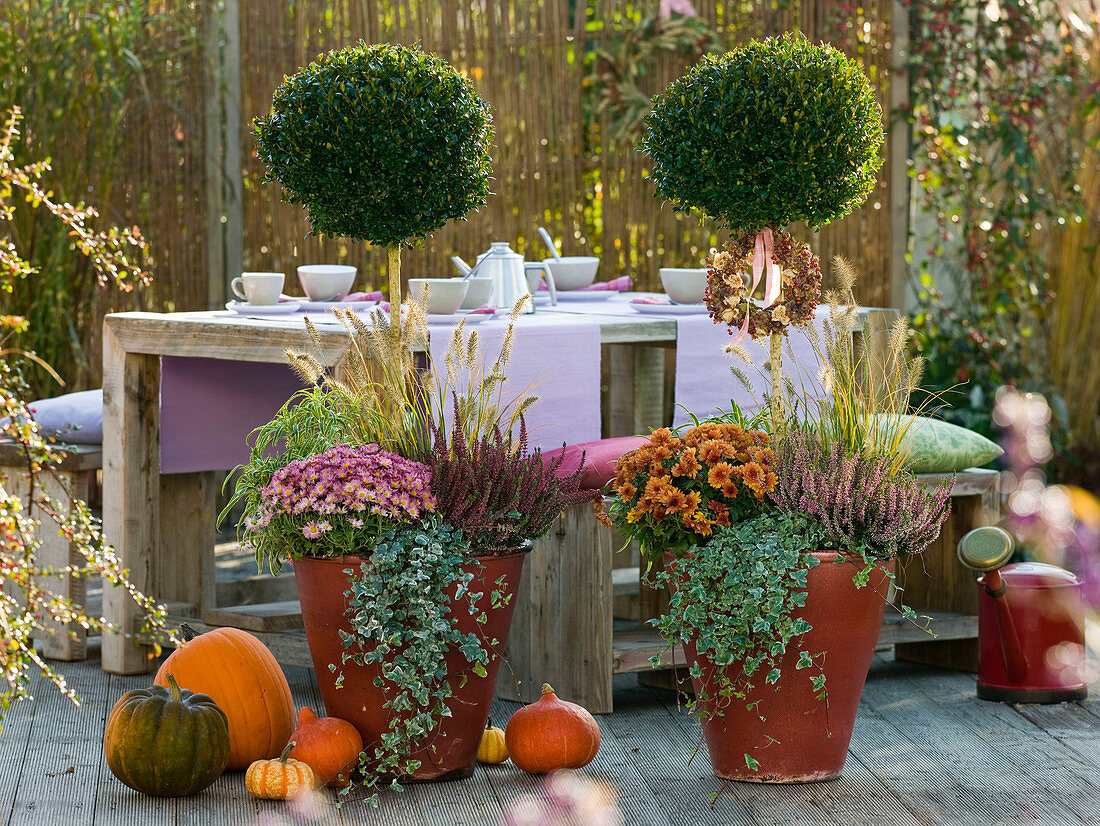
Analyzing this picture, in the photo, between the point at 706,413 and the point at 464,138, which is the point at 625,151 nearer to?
the point at 706,413

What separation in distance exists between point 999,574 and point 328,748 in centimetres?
151

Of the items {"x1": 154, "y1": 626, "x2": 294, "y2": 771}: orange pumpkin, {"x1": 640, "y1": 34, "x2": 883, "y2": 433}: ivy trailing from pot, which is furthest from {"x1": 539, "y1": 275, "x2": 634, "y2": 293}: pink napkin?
{"x1": 154, "y1": 626, "x2": 294, "y2": 771}: orange pumpkin

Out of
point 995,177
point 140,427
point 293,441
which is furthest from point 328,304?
point 995,177

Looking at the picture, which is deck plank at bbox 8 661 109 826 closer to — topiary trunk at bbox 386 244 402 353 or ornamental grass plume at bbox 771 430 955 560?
topiary trunk at bbox 386 244 402 353

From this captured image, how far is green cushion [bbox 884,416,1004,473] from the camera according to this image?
3197 millimetres

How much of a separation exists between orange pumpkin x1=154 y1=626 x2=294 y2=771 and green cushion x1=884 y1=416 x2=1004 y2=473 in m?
1.49

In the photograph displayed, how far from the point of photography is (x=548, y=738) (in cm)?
255

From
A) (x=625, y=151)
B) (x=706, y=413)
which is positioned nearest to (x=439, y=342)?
(x=706, y=413)

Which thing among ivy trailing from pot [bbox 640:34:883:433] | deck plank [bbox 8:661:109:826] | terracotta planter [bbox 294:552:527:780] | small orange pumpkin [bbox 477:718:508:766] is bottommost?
deck plank [bbox 8:661:109:826]

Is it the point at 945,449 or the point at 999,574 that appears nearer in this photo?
the point at 999,574

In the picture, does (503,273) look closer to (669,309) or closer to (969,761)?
(669,309)

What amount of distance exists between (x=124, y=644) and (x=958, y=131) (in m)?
3.34

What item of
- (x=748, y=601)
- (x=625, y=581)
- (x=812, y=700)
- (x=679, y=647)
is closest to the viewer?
(x=748, y=601)

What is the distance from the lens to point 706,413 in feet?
11.1
